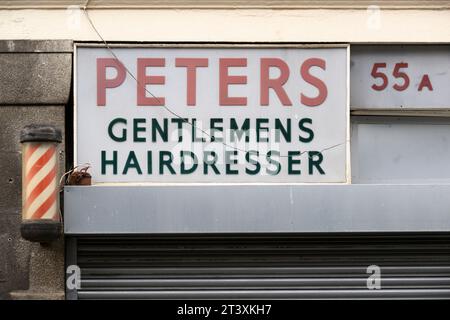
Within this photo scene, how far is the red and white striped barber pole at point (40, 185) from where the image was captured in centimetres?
743

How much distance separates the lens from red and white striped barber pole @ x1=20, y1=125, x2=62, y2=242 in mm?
7434

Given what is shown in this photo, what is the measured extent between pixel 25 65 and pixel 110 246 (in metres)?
1.82

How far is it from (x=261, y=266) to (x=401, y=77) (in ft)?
7.25

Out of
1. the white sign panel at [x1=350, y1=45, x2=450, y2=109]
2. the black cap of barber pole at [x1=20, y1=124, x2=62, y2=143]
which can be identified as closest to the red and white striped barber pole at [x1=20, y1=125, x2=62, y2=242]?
the black cap of barber pole at [x1=20, y1=124, x2=62, y2=143]

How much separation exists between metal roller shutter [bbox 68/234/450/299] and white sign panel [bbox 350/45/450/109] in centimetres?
128

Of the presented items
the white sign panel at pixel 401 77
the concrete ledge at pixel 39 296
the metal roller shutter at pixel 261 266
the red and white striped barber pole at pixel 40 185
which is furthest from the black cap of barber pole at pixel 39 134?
the white sign panel at pixel 401 77

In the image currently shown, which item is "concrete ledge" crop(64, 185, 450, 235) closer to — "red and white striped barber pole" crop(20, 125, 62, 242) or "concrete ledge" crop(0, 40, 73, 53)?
"red and white striped barber pole" crop(20, 125, 62, 242)

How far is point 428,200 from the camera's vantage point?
782 centimetres

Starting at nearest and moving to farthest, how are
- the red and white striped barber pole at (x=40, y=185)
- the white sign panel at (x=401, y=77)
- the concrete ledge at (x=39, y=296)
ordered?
1. the red and white striped barber pole at (x=40, y=185)
2. the concrete ledge at (x=39, y=296)
3. the white sign panel at (x=401, y=77)

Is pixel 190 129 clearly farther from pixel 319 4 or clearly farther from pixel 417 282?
pixel 417 282

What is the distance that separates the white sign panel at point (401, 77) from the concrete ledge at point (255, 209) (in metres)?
0.92

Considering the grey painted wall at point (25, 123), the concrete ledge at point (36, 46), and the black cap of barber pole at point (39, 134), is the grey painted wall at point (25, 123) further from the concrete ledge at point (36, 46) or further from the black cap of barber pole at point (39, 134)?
the black cap of barber pole at point (39, 134)

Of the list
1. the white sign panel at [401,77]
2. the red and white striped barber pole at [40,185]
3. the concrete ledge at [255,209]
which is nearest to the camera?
the red and white striped barber pole at [40,185]

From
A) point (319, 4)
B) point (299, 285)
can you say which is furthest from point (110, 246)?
point (319, 4)
